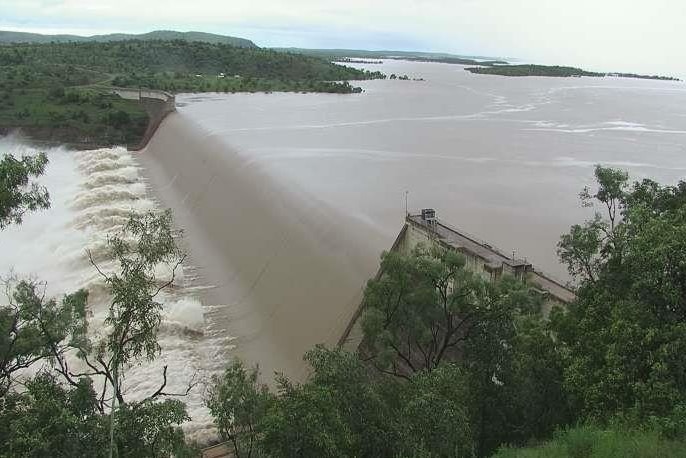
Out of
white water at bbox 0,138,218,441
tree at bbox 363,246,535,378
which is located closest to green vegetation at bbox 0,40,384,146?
white water at bbox 0,138,218,441

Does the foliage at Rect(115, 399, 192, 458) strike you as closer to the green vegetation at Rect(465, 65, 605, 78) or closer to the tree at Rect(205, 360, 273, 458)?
the tree at Rect(205, 360, 273, 458)

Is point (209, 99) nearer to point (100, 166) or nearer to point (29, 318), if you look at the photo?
point (100, 166)

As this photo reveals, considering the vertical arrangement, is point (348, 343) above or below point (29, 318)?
below

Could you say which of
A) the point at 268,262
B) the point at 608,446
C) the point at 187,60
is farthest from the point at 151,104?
the point at 608,446

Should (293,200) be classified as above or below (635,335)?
below

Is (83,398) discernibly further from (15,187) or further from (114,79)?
(114,79)

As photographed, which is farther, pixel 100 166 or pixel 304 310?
pixel 100 166

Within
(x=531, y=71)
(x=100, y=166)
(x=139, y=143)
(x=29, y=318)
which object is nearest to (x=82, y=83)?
(x=139, y=143)

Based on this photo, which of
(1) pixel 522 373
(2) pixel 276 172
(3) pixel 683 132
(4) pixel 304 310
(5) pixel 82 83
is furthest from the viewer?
(5) pixel 82 83
